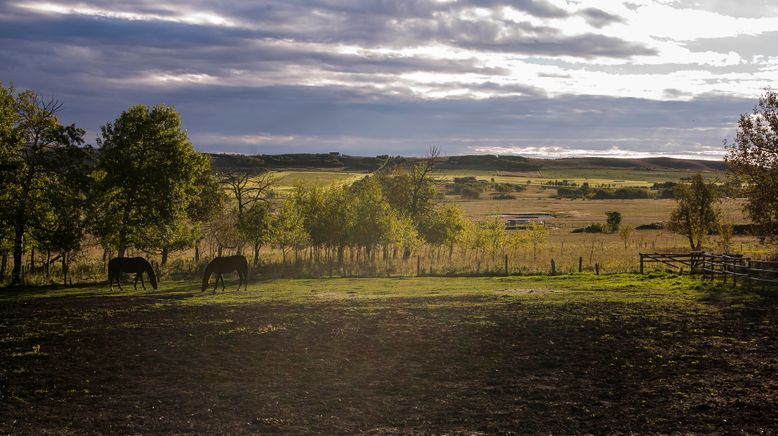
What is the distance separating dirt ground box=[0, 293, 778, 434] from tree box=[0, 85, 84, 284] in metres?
16.6

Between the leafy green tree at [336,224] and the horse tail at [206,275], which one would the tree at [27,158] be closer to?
the horse tail at [206,275]

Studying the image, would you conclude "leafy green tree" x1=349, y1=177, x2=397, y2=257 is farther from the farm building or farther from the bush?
the bush

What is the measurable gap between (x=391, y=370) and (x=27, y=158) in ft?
125

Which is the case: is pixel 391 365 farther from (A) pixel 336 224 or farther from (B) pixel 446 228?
(B) pixel 446 228

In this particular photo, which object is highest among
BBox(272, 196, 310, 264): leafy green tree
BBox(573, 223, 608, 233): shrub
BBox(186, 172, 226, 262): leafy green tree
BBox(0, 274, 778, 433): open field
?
BBox(186, 172, 226, 262): leafy green tree

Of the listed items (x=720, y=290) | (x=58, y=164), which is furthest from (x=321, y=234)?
(x=720, y=290)

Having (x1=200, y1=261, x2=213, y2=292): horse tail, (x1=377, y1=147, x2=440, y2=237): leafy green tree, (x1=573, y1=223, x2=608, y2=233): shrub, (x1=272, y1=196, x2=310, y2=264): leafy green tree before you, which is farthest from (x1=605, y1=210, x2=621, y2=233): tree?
(x1=200, y1=261, x2=213, y2=292): horse tail

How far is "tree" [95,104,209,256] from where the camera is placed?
49.6 metres

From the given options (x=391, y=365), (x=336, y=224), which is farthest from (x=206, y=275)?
(x=336, y=224)

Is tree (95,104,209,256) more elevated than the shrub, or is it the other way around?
tree (95,104,209,256)

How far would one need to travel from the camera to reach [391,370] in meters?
19.9

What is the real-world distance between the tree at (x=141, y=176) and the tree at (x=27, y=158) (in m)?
3.14

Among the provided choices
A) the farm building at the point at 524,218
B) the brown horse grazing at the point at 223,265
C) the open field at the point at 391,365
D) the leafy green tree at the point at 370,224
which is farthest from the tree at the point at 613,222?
the brown horse grazing at the point at 223,265

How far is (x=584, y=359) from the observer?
2119cm
